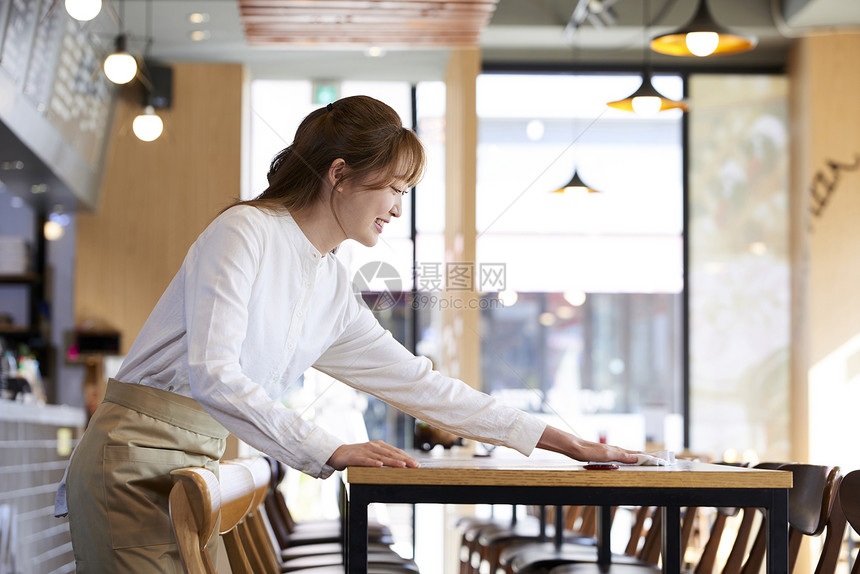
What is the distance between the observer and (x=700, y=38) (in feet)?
12.6

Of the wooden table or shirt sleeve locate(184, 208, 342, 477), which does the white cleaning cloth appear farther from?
shirt sleeve locate(184, 208, 342, 477)

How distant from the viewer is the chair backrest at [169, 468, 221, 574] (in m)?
1.14

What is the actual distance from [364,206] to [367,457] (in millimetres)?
448

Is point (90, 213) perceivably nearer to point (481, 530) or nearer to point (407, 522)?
point (407, 522)

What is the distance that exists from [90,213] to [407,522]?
320 centimetres

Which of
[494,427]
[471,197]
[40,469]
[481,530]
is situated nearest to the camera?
[494,427]

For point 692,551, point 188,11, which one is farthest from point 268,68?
point 692,551

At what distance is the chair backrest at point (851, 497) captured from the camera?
5.01 ft

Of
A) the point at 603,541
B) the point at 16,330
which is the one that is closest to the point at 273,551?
the point at 603,541

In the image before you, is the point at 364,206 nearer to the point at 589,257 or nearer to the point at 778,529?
the point at 778,529

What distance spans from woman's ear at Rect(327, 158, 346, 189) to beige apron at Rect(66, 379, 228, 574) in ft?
1.47

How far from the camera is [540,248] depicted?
710cm

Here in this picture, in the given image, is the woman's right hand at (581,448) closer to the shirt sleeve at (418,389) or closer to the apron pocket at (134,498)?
the shirt sleeve at (418,389)

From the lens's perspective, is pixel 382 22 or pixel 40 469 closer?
pixel 40 469
